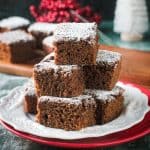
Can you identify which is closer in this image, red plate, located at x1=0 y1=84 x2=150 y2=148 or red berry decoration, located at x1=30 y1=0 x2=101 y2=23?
red plate, located at x1=0 y1=84 x2=150 y2=148

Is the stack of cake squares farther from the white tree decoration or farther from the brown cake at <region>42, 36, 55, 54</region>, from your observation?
the white tree decoration

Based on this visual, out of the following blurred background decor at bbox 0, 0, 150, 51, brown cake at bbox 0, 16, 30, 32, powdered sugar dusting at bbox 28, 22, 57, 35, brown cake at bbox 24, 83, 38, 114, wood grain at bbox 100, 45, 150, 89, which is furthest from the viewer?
blurred background decor at bbox 0, 0, 150, 51

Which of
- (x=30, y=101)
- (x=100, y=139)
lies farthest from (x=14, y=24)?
(x=100, y=139)

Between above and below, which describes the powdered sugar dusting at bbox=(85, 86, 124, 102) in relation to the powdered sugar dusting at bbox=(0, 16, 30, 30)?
above

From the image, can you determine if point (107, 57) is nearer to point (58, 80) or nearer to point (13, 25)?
point (58, 80)

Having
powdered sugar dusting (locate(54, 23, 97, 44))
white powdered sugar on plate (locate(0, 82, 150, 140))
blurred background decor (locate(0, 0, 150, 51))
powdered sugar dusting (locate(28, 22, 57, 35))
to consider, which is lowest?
blurred background decor (locate(0, 0, 150, 51))

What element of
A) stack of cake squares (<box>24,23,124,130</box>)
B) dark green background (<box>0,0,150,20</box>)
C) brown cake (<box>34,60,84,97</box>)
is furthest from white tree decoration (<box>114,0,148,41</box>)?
brown cake (<box>34,60,84,97</box>)

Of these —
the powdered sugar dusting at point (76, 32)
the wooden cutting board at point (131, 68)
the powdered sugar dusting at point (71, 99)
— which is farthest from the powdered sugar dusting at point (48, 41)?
the powdered sugar dusting at point (71, 99)
